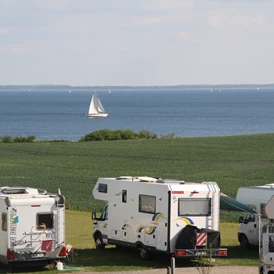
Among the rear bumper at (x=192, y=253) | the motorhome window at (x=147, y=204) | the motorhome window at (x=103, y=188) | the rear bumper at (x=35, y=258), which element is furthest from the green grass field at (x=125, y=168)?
the motorhome window at (x=103, y=188)

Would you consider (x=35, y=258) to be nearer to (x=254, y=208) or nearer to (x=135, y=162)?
(x=254, y=208)

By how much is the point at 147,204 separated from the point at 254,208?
14.0 ft

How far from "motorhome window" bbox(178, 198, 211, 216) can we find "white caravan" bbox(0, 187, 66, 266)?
3.62 meters

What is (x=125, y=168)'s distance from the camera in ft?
188

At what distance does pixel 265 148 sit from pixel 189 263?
47.6 metres

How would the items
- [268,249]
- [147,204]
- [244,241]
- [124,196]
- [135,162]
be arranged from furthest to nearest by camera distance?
1. [135,162]
2. [244,241]
3. [124,196]
4. [147,204]
5. [268,249]

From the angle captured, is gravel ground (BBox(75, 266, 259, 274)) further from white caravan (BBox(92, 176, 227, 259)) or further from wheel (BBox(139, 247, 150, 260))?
wheel (BBox(139, 247, 150, 260))

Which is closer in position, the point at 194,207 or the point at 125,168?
the point at 194,207

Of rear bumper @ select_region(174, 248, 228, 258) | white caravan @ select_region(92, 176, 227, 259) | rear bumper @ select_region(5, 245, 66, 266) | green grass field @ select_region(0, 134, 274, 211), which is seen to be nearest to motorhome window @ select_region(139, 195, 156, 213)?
white caravan @ select_region(92, 176, 227, 259)

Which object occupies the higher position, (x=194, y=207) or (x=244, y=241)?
(x=194, y=207)

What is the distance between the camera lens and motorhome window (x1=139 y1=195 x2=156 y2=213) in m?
24.5

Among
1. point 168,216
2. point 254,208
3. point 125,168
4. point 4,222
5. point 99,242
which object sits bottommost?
point 99,242

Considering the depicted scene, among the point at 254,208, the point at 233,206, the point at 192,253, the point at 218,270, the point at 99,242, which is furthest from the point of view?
the point at 99,242

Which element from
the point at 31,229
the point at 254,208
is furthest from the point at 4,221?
the point at 254,208
